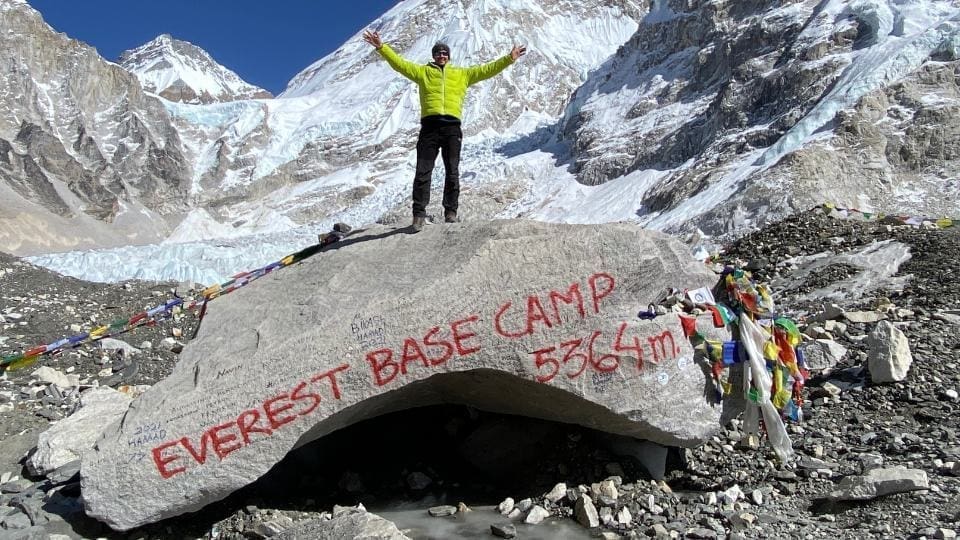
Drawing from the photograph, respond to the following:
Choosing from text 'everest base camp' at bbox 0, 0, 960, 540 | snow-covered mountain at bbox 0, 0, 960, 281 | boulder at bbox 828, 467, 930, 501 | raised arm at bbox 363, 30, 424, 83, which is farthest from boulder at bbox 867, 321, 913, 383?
snow-covered mountain at bbox 0, 0, 960, 281

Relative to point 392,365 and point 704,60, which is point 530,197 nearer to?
point 704,60

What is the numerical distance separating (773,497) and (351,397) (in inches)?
139

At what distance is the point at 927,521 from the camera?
16.1ft

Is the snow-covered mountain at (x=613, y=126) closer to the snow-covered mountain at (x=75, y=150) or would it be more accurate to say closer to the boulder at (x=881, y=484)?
the boulder at (x=881, y=484)

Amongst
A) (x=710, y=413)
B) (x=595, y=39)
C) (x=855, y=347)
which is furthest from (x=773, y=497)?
(x=595, y=39)

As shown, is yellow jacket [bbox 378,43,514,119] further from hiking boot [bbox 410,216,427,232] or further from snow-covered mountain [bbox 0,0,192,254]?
snow-covered mountain [bbox 0,0,192,254]

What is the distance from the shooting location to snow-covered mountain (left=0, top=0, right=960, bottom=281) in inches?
1481

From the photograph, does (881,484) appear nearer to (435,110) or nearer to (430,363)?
(430,363)

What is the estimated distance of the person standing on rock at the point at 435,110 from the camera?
7.37 meters

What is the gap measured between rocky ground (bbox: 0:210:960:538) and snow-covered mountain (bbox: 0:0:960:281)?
3.71m

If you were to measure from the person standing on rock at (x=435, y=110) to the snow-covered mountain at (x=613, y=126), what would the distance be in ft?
6.26

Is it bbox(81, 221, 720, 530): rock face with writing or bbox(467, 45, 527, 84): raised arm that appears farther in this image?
bbox(467, 45, 527, 84): raised arm

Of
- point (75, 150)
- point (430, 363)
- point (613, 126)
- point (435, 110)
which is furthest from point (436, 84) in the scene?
point (75, 150)

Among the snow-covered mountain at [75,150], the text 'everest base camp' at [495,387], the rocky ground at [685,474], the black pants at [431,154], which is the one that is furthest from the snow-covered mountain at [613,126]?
the snow-covered mountain at [75,150]
